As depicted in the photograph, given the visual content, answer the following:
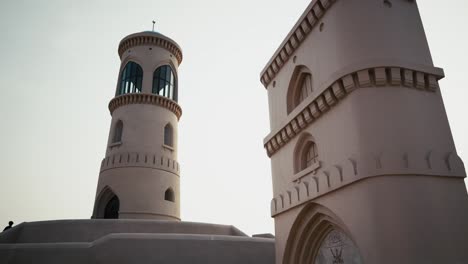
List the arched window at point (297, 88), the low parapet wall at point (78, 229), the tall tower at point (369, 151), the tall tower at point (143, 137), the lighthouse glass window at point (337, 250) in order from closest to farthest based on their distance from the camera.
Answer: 1. the tall tower at point (369, 151)
2. the lighthouse glass window at point (337, 250)
3. the arched window at point (297, 88)
4. the low parapet wall at point (78, 229)
5. the tall tower at point (143, 137)

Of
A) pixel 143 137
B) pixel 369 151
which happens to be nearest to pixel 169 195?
pixel 143 137

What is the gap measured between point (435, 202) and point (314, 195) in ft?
8.08

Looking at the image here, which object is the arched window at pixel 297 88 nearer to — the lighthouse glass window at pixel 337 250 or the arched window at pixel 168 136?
the lighthouse glass window at pixel 337 250

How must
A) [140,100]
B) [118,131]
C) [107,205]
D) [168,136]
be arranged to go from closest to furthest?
[107,205]
[140,100]
[118,131]
[168,136]

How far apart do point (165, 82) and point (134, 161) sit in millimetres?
5457

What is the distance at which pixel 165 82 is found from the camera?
21.1 meters

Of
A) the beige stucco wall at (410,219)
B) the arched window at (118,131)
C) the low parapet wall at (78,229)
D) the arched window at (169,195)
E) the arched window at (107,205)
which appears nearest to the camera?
the beige stucco wall at (410,219)

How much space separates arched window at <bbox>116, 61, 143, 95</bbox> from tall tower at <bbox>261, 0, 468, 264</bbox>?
43.5 feet

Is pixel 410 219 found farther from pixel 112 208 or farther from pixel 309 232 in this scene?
pixel 112 208

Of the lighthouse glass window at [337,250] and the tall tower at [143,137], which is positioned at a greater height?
the tall tower at [143,137]

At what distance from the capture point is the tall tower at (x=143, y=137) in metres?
17.8

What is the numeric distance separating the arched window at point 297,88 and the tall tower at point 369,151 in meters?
0.15

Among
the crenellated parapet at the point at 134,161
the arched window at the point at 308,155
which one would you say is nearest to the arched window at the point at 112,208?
the crenellated parapet at the point at 134,161

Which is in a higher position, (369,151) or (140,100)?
(140,100)
